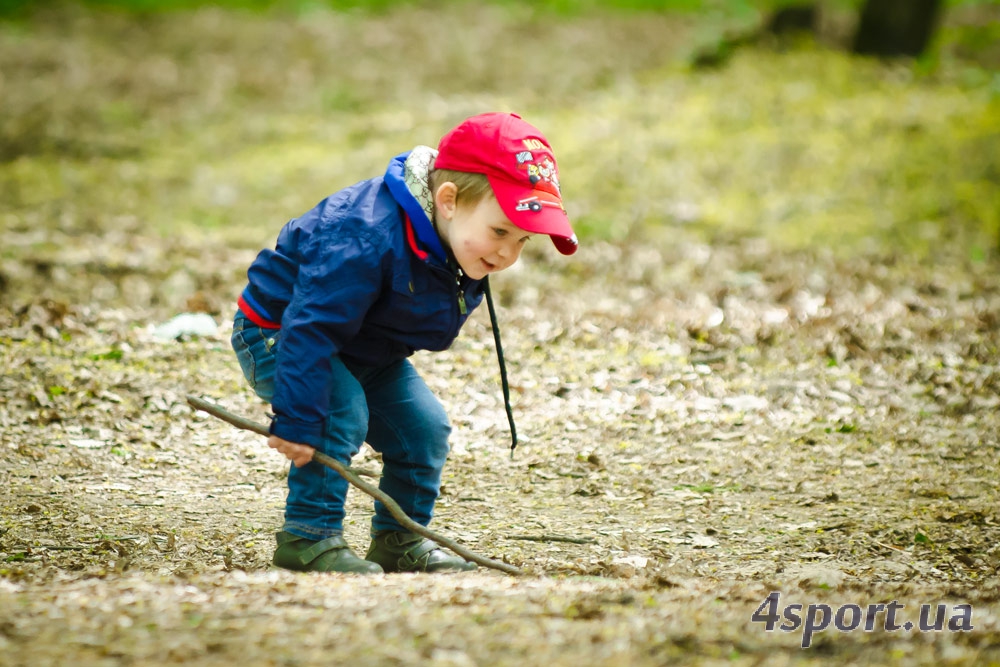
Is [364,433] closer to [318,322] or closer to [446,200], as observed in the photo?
[318,322]

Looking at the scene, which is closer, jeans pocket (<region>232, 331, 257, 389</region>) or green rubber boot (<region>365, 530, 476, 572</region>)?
jeans pocket (<region>232, 331, 257, 389</region>)

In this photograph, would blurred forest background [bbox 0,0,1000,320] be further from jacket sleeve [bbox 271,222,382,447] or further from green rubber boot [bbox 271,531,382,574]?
jacket sleeve [bbox 271,222,382,447]

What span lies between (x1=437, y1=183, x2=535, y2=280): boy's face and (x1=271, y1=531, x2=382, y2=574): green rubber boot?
1087 millimetres

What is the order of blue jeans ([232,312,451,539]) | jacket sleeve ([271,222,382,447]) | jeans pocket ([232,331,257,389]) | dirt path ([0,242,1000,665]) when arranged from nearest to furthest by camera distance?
dirt path ([0,242,1000,665]) < jacket sleeve ([271,222,382,447]) < blue jeans ([232,312,451,539]) < jeans pocket ([232,331,257,389])

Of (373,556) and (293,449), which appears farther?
(373,556)

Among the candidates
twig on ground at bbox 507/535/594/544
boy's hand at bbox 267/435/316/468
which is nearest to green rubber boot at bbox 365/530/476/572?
twig on ground at bbox 507/535/594/544

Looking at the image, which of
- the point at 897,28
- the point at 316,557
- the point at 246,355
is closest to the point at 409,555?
the point at 316,557

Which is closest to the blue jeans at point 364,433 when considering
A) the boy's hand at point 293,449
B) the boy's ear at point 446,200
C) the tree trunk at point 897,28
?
the boy's hand at point 293,449

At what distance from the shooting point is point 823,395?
238 inches

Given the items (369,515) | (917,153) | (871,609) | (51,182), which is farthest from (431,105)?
(871,609)

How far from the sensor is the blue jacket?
3.38m

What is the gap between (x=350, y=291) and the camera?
3.38 m

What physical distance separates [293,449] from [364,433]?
1.06 feet

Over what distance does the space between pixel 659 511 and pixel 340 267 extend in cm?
203
